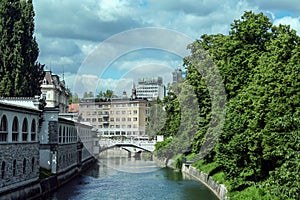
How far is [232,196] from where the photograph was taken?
29.9 meters

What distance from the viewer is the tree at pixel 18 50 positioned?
5138 cm

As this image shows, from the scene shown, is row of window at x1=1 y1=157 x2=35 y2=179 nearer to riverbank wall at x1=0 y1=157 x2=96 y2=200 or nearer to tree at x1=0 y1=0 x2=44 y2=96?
riverbank wall at x1=0 y1=157 x2=96 y2=200

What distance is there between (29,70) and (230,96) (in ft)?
86.3

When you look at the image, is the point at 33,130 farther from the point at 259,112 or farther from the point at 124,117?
the point at 124,117

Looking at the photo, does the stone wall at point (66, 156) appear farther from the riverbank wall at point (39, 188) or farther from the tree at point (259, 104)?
the tree at point (259, 104)

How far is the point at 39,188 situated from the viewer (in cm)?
3591

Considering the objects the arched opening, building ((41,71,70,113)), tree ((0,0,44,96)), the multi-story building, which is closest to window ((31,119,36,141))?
the arched opening

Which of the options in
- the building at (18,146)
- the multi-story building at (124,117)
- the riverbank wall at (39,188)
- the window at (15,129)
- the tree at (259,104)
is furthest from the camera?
the multi-story building at (124,117)

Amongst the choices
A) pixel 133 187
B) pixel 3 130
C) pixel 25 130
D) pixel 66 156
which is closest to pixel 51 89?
pixel 66 156

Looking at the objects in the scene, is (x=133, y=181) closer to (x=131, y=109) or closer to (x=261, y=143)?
(x=261, y=143)

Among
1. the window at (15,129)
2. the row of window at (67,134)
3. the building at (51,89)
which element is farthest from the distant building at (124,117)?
the window at (15,129)

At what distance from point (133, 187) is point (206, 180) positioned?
7239mm

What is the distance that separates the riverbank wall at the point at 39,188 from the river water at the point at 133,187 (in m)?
0.66

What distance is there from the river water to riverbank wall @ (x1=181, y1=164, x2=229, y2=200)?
510 millimetres
